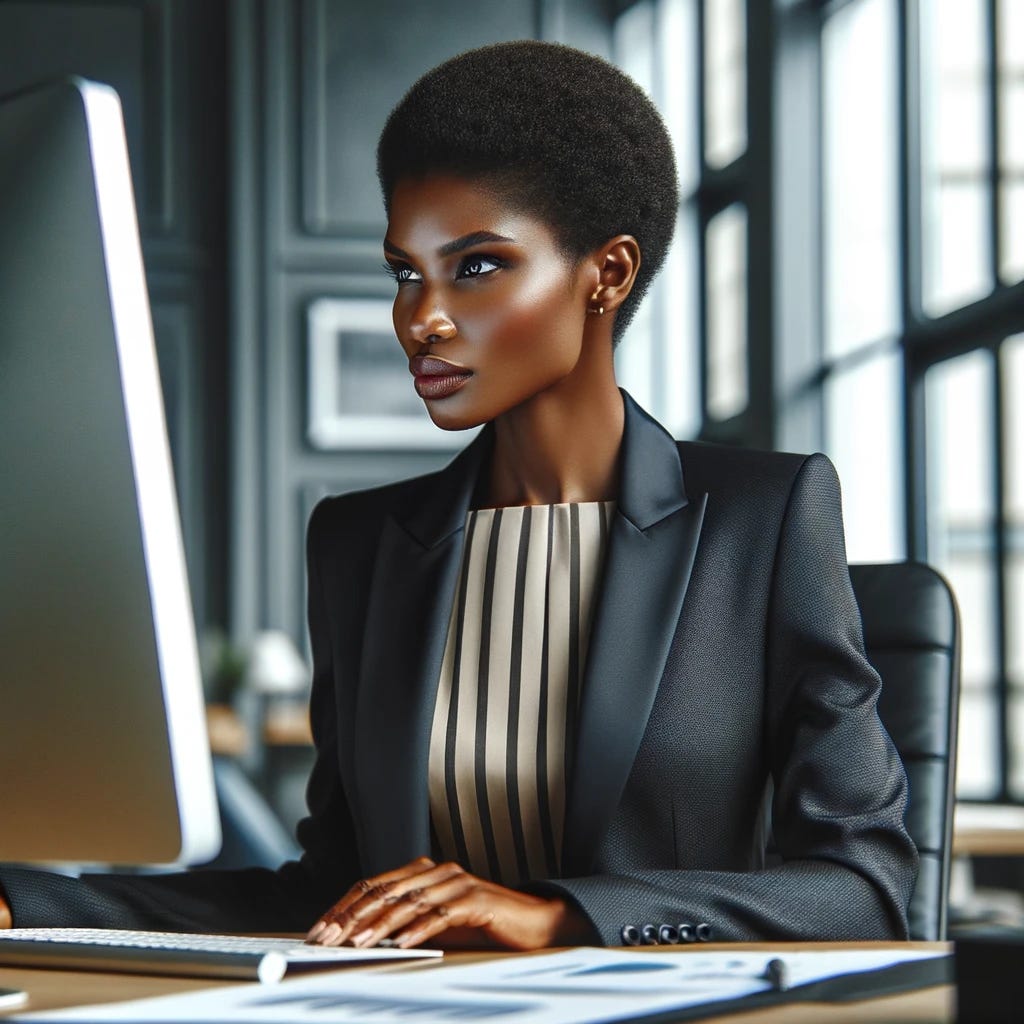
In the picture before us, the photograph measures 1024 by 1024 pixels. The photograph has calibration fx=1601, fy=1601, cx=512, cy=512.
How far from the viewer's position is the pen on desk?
0.81m

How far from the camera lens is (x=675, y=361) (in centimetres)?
721

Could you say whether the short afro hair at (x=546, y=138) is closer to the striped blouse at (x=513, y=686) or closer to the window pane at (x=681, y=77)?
the striped blouse at (x=513, y=686)

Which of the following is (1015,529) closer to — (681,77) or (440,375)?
(681,77)

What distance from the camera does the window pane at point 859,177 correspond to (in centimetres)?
534

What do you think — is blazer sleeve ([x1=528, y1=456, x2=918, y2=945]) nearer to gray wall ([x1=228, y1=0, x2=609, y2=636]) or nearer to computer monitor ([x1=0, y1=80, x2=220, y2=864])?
computer monitor ([x1=0, y1=80, x2=220, y2=864])

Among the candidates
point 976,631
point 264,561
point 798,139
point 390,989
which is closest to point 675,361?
point 798,139

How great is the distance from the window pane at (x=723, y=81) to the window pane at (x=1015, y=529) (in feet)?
6.95

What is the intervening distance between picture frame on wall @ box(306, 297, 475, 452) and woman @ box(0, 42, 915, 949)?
6.11 metres

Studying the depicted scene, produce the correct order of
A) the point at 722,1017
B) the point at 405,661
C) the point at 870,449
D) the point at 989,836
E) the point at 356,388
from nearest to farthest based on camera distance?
the point at 722,1017 < the point at 405,661 < the point at 989,836 < the point at 870,449 < the point at 356,388

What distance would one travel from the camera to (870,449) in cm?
543

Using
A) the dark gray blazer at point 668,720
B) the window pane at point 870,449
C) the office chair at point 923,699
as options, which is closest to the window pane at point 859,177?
the window pane at point 870,449

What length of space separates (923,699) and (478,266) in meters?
0.59

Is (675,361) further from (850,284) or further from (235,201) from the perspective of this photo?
(235,201)

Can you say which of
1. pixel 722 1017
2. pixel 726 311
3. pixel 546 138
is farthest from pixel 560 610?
pixel 726 311
